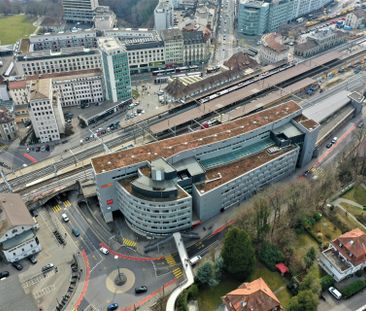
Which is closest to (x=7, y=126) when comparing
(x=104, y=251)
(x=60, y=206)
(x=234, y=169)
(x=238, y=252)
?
(x=60, y=206)

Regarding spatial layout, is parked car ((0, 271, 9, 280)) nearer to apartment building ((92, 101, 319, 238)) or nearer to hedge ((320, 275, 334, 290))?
apartment building ((92, 101, 319, 238))

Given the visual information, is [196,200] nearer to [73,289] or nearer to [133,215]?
[133,215]

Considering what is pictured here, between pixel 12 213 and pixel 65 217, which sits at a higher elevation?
pixel 12 213

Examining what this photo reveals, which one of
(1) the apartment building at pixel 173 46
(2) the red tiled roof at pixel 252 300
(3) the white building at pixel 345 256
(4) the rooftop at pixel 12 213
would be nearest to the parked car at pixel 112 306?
(2) the red tiled roof at pixel 252 300

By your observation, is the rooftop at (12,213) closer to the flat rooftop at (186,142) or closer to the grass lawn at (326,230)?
the flat rooftop at (186,142)

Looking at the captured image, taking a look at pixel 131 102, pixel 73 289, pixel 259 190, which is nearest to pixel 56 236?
pixel 73 289

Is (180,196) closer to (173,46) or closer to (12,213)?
(12,213)
